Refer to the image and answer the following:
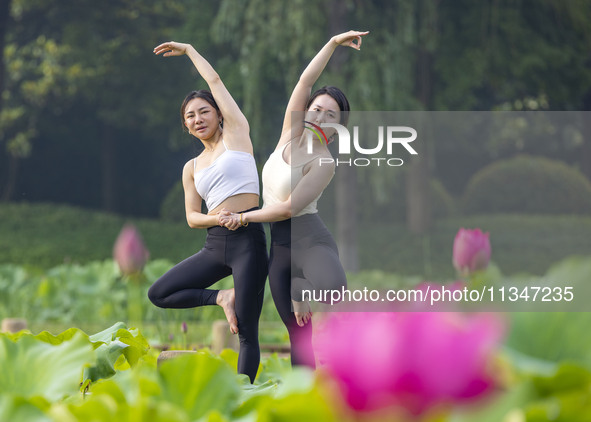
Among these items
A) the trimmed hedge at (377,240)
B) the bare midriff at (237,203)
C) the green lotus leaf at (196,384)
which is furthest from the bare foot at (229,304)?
the trimmed hedge at (377,240)

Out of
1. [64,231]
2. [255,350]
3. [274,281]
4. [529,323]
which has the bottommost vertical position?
[64,231]

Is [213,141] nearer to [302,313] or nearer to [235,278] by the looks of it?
[235,278]

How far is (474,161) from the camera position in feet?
54.6

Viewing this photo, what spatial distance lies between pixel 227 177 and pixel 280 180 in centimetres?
20

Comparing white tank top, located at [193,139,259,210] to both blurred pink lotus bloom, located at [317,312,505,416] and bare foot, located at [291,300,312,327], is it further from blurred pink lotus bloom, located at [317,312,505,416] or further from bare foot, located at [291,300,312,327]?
blurred pink lotus bloom, located at [317,312,505,416]

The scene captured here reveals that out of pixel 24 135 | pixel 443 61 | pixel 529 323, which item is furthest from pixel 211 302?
pixel 24 135

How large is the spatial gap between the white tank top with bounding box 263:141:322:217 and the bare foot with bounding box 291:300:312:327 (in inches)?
12.3

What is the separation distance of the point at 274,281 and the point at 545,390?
7.22ft

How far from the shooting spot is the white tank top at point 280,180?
2861 millimetres

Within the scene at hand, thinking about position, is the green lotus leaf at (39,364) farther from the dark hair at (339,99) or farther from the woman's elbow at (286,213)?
the dark hair at (339,99)

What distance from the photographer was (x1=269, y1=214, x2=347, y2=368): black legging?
9.26 feet

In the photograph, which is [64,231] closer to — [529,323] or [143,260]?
[143,260]

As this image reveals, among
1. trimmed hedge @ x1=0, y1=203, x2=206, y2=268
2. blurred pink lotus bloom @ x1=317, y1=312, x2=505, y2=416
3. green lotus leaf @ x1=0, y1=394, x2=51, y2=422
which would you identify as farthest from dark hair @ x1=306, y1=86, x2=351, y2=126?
trimmed hedge @ x1=0, y1=203, x2=206, y2=268

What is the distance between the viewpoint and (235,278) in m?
2.90
